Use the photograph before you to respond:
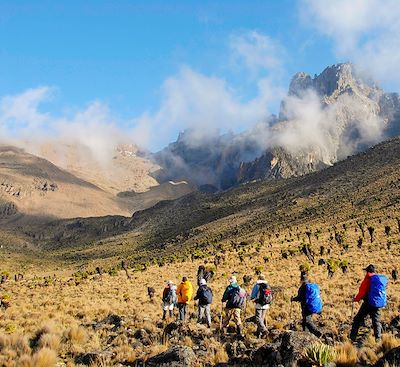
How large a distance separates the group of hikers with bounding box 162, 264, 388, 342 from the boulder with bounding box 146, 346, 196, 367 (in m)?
4.00

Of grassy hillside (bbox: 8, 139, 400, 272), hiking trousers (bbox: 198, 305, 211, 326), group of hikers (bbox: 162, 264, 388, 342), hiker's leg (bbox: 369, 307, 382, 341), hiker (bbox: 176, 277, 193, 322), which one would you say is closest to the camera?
hiker's leg (bbox: 369, 307, 382, 341)

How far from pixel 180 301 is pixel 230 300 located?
354 cm

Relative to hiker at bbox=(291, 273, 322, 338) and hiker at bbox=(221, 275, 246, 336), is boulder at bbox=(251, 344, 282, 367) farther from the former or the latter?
Answer: hiker at bbox=(221, 275, 246, 336)

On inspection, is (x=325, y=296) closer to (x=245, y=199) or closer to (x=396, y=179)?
(x=396, y=179)

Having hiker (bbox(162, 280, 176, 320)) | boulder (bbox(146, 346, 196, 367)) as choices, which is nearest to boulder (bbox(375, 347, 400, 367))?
boulder (bbox(146, 346, 196, 367))

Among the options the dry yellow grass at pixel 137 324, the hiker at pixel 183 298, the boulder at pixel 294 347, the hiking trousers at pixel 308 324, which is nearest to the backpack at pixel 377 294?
the dry yellow grass at pixel 137 324

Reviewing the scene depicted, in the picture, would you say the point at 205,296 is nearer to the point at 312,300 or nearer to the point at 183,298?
the point at 183,298

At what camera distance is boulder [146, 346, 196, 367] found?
35.8 ft

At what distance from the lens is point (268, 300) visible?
50.2ft

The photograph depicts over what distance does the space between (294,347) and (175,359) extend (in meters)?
3.01

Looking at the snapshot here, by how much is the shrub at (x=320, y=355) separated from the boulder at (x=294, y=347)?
0.71 feet

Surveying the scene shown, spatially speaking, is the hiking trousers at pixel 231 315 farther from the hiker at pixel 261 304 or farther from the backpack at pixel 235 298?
the hiker at pixel 261 304

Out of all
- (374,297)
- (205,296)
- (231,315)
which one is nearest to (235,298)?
(231,315)

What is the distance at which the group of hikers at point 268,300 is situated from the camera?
1251cm
